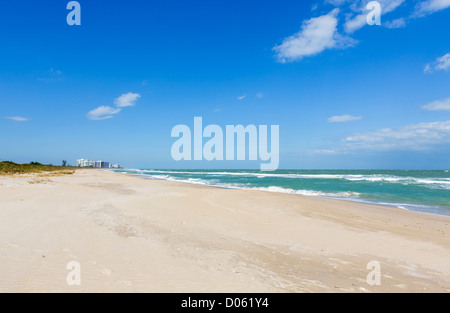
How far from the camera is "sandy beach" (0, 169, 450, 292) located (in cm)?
442

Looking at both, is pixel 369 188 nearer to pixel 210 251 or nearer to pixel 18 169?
pixel 210 251

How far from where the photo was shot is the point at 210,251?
6.25m

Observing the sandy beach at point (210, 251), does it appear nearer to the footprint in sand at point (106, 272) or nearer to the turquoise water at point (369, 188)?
the footprint in sand at point (106, 272)

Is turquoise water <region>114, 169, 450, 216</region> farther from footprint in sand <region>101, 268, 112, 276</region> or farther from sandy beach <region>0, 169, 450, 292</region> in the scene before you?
footprint in sand <region>101, 268, 112, 276</region>

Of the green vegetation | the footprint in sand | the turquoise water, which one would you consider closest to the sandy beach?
the footprint in sand

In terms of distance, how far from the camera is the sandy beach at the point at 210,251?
4.42 metres

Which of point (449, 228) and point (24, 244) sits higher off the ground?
point (24, 244)

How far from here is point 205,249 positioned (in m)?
6.39
